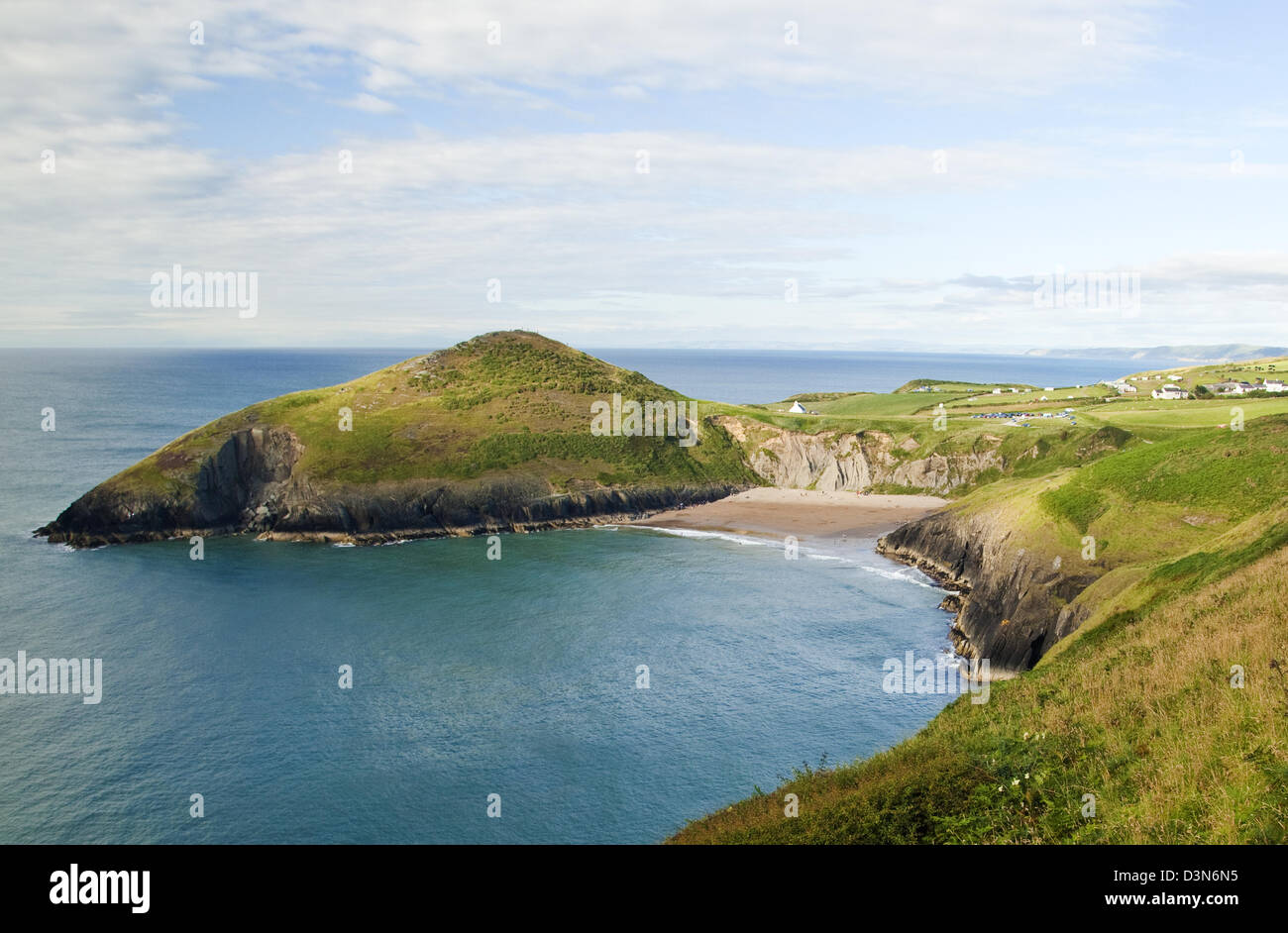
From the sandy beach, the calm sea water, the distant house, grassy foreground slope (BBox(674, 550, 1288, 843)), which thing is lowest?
the calm sea water

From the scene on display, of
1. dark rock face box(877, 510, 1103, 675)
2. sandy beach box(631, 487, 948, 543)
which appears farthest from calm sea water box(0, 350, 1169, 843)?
sandy beach box(631, 487, 948, 543)

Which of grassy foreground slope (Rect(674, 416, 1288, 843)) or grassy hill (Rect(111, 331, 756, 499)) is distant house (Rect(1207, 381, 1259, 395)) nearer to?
grassy hill (Rect(111, 331, 756, 499))

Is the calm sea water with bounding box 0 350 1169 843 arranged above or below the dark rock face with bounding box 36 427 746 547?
below

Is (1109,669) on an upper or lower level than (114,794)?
upper

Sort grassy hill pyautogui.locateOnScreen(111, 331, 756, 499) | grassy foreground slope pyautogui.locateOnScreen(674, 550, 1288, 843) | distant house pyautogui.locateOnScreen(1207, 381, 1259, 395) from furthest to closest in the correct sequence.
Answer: distant house pyautogui.locateOnScreen(1207, 381, 1259, 395) → grassy hill pyautogui.locateOnScreen(111, 331, 756, 499) → grassy foreground slope pyautogui.locateOnScreen(674, 550, 1288, 843)

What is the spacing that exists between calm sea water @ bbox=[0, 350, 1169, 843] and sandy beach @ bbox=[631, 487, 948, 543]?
10179mm

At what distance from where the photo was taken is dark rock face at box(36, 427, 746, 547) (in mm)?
87438

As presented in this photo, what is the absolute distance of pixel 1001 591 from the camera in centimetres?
5572

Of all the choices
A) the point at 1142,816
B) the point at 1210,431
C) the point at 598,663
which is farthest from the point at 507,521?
the point at 1142,816
